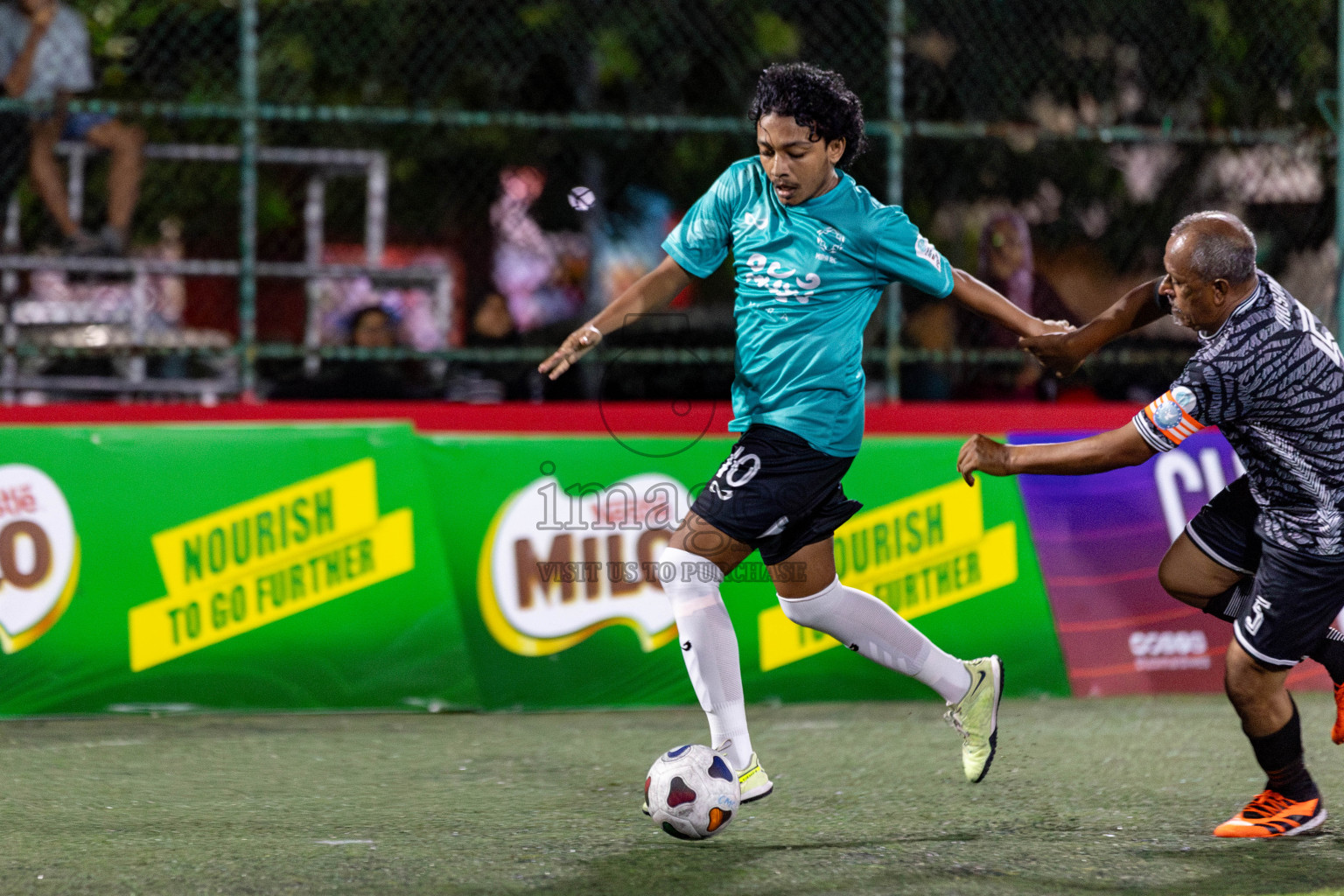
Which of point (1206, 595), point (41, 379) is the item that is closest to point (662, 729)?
point (1206, 595)

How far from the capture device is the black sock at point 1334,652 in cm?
496

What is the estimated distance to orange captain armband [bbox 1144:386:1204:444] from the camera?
4.34m

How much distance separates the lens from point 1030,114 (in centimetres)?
815

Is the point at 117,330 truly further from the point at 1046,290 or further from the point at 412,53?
the point at 1046,290

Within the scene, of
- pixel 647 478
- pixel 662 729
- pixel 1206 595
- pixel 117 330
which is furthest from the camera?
pixel 117 330

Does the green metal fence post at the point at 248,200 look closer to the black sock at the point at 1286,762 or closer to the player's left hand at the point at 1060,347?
the player's left hand at the point at 1060,347

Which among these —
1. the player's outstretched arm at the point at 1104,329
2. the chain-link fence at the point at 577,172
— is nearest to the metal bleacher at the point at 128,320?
the chain-link fence at the point at 577,172

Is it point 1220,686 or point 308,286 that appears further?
point 308,286

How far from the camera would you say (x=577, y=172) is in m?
7.98

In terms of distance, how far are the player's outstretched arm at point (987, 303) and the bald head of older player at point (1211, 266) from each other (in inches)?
22.7

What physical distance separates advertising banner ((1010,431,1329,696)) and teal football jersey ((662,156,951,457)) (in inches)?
104

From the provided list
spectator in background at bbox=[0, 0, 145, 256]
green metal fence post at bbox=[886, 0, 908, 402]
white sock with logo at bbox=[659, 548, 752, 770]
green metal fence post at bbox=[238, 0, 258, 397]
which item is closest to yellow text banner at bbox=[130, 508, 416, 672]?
green metal fence post at bbox=[238, 0, 258, 397]

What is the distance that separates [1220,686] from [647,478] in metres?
2.73

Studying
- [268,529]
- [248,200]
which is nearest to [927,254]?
[268,529]
